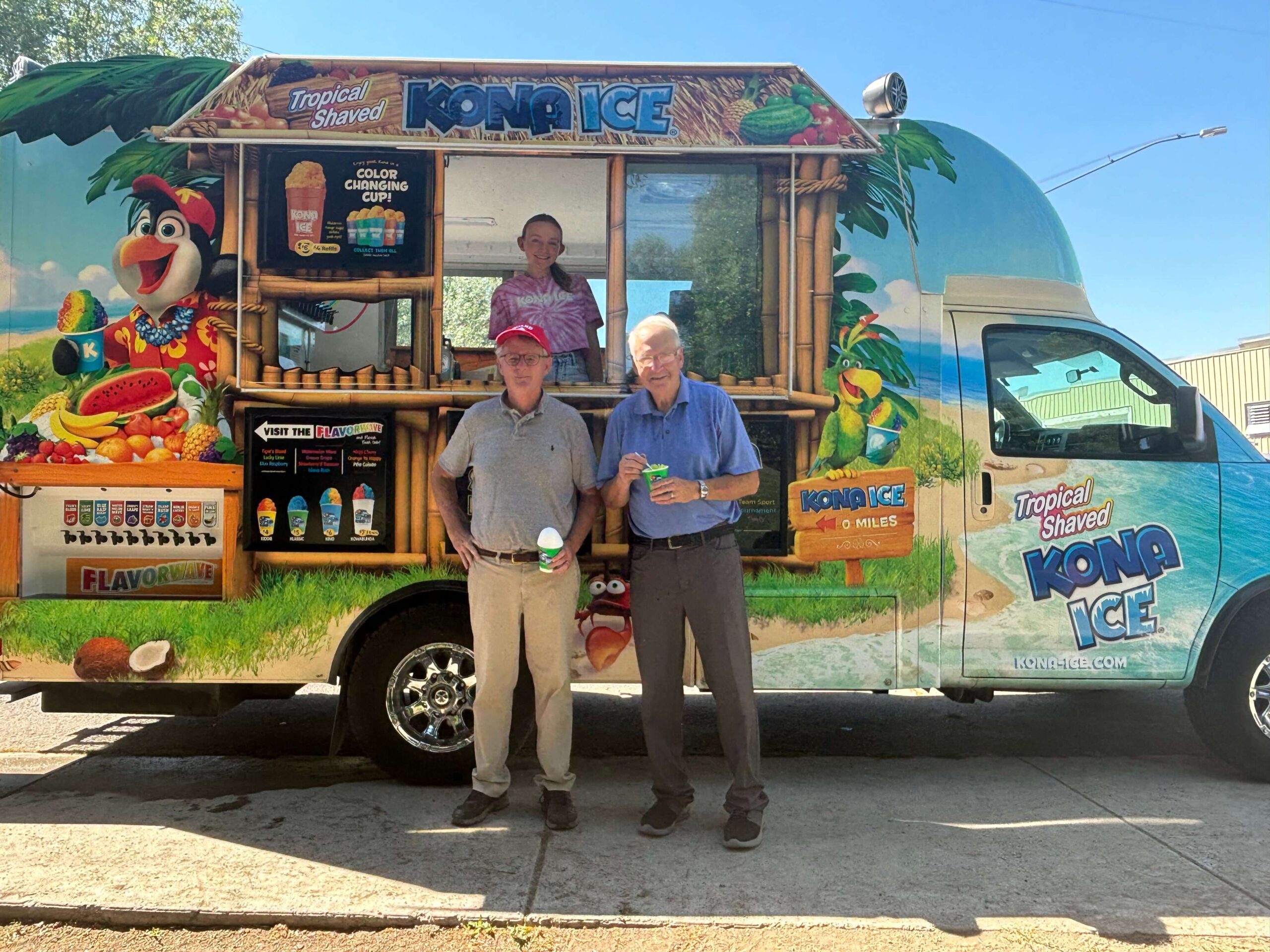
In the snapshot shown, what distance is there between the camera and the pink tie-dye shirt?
444cm

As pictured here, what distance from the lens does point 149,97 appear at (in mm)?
4227

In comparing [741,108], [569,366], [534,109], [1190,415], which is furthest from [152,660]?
[1190,415]

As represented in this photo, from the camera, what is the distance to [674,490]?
3.57 m

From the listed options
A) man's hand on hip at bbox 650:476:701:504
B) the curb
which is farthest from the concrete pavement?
man's hand on hip at bbox 650:476:701:504

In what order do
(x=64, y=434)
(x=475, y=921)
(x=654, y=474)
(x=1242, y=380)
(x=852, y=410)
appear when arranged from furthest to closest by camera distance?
(x=1242, y=380) < (x=852, y=410) < (x=64, y=434) < (x=654, y=474) < (x=475, y=921)

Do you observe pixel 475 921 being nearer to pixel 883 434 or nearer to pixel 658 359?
pixel 658 359

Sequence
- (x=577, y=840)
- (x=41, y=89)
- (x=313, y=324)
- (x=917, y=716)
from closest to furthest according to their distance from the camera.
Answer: (x=577, y=840) → (x=41, y=89) → (x=313, y=324) → (x=917, y=716)

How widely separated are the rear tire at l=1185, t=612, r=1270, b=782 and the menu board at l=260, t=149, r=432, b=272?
428 centimetres

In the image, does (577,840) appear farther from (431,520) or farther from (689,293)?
(689,293)

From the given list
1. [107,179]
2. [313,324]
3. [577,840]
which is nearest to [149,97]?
[107,179]

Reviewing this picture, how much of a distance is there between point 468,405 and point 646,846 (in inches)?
81.2

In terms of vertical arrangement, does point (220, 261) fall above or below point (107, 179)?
below

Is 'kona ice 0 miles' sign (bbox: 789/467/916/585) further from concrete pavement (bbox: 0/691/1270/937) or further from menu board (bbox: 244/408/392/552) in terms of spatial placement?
menu board (bbox: 244/408/392/552)

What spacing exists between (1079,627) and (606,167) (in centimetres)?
310
